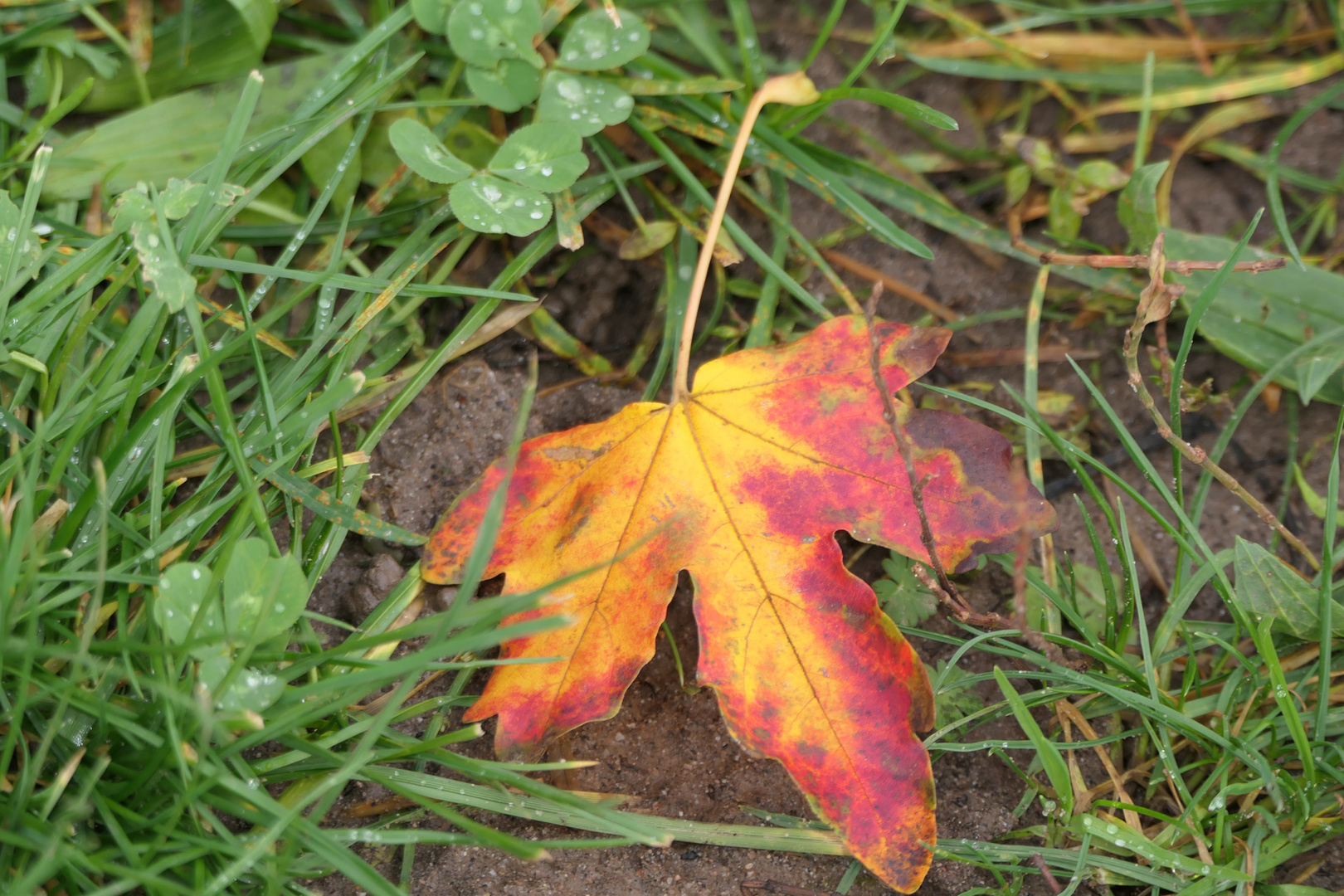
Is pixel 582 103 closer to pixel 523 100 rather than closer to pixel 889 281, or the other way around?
pixel 523 100

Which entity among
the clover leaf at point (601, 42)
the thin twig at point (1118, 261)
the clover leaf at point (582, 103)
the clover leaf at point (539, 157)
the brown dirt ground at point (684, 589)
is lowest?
the brown dirt ground at point (684, 589)

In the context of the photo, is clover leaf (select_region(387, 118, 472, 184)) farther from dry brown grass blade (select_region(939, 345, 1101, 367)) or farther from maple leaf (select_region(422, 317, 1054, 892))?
dry brown grass blade (select_region(939, 345, 1101, 367))

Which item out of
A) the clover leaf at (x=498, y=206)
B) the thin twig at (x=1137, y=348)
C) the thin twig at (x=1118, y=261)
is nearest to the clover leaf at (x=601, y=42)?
the clover leaf at (x=498, y=206)

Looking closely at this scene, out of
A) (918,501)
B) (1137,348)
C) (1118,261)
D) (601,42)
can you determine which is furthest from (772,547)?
(601,42)

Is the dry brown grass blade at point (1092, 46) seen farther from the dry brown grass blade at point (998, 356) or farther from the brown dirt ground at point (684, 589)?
the dry brown grass blade at point (998, 356)

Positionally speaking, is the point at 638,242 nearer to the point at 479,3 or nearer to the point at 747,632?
the point at 479,3
